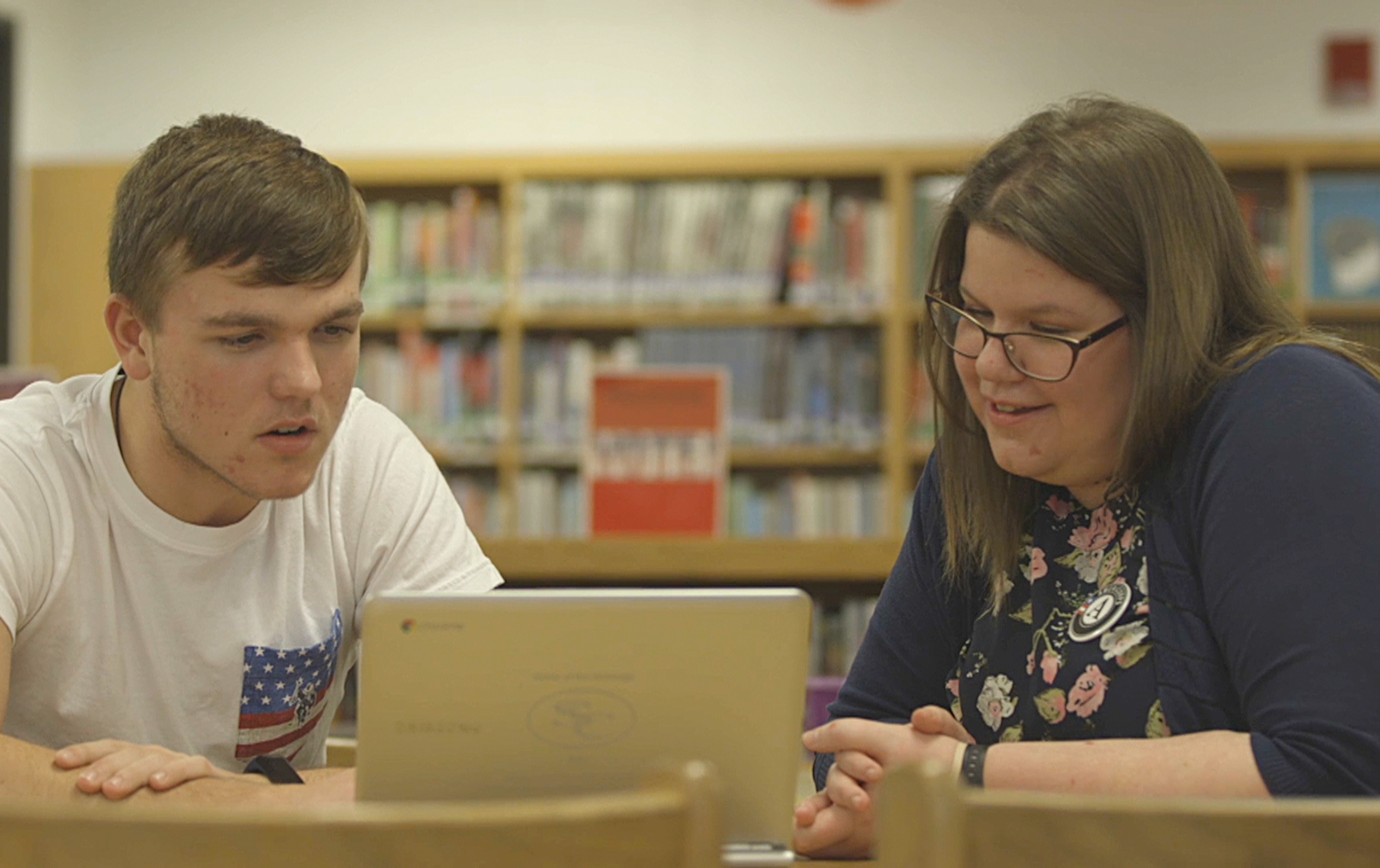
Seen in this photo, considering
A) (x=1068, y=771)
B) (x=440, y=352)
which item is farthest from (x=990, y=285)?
(x=440, y=352)

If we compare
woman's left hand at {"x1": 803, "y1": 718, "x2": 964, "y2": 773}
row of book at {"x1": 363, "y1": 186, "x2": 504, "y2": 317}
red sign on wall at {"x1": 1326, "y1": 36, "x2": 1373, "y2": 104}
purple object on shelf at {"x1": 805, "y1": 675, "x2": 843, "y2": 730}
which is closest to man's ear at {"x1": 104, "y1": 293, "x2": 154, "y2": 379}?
woman's left hand at {"x1": 803, "y1": 718, "x2": 964, "y2": 773}

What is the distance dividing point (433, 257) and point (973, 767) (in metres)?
3.80

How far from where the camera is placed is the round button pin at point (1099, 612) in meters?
1.34

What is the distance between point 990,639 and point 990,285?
365 millimetres

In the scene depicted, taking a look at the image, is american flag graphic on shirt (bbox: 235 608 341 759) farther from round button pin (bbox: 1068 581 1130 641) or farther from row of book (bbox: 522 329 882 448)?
row of book (bbox: 522 329 882 448)

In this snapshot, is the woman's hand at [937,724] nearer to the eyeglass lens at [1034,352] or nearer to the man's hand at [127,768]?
the eyeglass lens at [1034,352]

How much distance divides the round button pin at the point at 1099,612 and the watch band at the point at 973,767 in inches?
7.7

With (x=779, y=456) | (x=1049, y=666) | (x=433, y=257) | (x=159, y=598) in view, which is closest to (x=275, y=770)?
(x=159, y=598)

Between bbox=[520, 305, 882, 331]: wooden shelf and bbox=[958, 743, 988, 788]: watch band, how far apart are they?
337 cm

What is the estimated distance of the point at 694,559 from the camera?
2.51m

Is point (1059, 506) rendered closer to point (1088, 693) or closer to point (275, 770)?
point (1088, 693)

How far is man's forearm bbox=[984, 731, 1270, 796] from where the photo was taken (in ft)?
3.70

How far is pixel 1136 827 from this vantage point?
0.76m

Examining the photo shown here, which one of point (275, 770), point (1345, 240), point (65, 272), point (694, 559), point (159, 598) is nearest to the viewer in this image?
point (275, 770)
